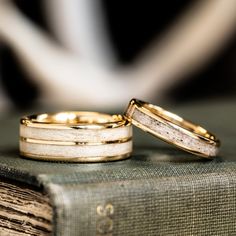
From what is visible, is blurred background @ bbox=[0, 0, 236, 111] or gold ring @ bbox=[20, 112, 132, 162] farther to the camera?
blurred background @ bbox=[0, 0, 236, 111]

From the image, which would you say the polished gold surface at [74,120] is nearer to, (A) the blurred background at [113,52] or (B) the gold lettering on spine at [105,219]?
(B) the gold lettering on spine at [105,219]

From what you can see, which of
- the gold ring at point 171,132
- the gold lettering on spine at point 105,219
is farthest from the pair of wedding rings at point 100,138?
the gold lettering on spine at point 105,219

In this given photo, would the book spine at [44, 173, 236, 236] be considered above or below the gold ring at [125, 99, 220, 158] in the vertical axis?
below

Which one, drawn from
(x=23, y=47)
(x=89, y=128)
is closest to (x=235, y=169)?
(x=89, y=128)

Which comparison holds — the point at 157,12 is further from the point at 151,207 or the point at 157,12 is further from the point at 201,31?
the point at 151,207

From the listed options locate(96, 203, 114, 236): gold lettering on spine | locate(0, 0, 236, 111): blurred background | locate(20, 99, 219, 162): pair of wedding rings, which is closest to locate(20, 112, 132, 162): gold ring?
locate(20, 99, 219, 162): pair of wedding rings

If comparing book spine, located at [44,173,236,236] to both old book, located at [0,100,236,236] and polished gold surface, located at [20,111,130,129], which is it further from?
polished gold surface, located at [20,111,130,129]
